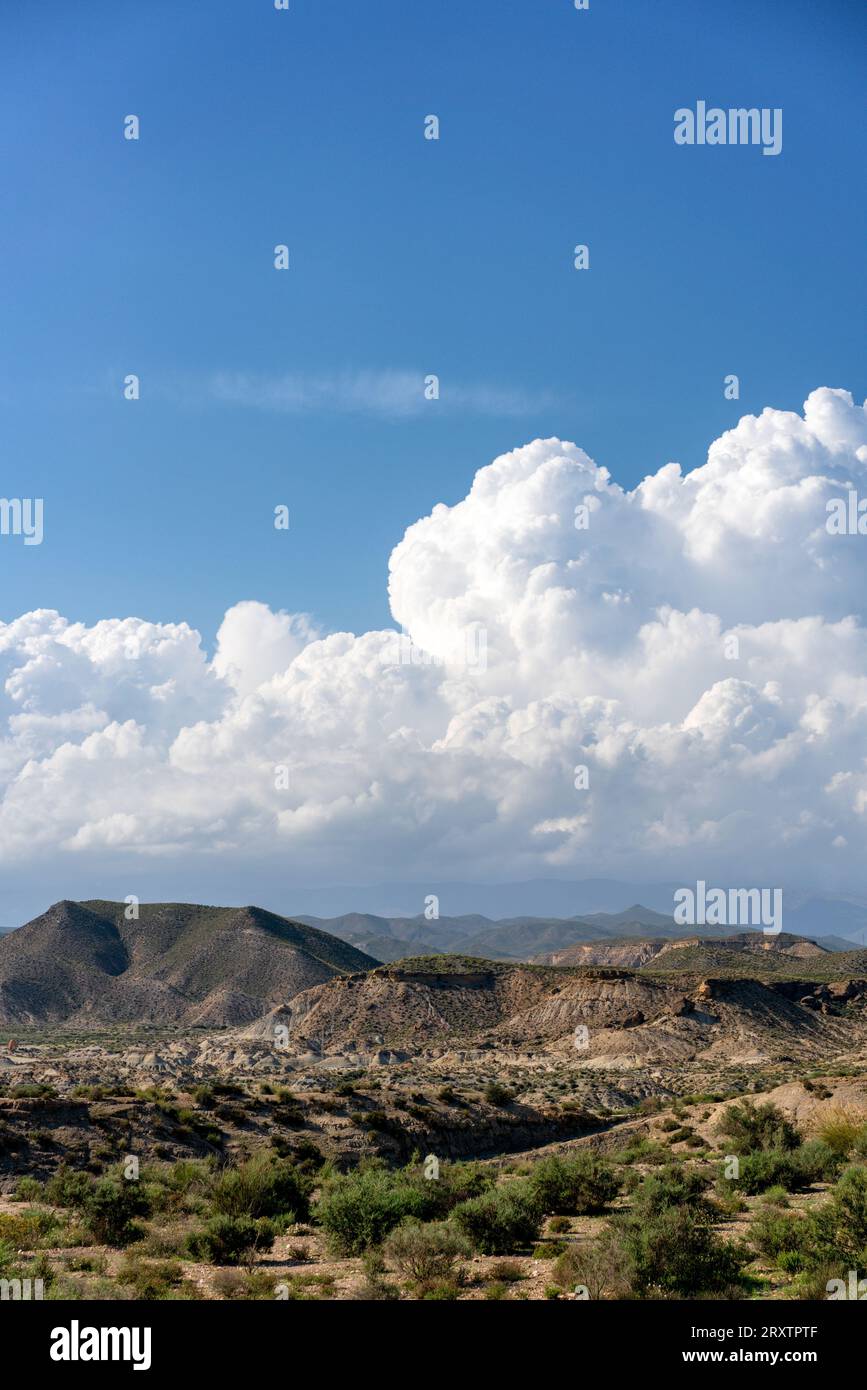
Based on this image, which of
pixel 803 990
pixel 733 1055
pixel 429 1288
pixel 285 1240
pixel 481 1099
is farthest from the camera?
pixel 803 990

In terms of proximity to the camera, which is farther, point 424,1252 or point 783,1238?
point 783,1238

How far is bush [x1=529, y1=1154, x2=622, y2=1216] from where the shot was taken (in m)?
24.2

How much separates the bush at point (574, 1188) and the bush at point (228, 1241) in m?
7.52

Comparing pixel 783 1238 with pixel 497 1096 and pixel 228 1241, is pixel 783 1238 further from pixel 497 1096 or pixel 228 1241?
pixel 497 1096

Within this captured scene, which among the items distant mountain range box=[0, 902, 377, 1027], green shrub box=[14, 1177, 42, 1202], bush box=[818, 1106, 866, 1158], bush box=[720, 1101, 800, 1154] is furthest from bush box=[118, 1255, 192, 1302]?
distant mountain range box=[0, 902, 377, 1027]

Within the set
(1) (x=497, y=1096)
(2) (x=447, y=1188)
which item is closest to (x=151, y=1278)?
(2) (x=447, y=1188)

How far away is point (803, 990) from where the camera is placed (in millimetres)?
105938

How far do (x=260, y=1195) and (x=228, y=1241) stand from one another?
474cm

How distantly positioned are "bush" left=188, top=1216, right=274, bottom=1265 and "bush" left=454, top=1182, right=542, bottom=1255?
4165 millimetres

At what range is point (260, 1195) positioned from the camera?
23422 mm

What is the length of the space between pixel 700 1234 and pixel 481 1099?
36773 millimetres

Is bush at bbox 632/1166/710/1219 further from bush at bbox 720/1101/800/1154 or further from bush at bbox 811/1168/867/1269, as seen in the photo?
bush at bbox 720/1101/800/1154

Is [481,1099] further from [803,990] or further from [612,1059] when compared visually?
[803,990]
